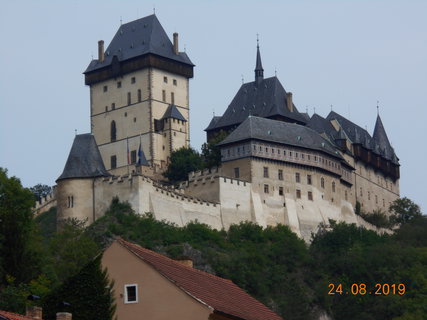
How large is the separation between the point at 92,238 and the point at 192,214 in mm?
7706

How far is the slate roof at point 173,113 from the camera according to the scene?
3686 inches

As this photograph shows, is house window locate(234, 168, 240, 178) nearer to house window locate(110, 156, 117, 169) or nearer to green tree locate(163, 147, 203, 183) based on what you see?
green tree locate(163, 147, 203, 183)

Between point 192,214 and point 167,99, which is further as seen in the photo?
point 167,99

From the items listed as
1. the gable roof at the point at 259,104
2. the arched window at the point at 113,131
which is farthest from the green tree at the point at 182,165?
the arched window at the point at 113,131

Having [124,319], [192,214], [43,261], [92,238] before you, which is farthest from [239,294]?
[192,214]

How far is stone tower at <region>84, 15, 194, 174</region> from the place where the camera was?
9275 cm

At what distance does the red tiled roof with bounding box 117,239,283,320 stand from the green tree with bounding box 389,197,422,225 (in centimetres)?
6608

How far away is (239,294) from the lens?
1240 inches

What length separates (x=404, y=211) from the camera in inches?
3841

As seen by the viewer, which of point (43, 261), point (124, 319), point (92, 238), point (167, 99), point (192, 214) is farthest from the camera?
point (167, 99)

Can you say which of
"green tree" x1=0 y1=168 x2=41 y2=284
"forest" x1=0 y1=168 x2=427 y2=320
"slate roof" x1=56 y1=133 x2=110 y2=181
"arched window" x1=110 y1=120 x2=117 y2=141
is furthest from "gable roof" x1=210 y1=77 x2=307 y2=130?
"green tree" x1=0 y1=168 x2=41 y2=284

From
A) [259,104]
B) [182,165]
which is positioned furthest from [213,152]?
[259,104]

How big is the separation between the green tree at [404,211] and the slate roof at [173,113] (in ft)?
55.2

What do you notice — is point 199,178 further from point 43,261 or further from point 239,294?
point 239,294
